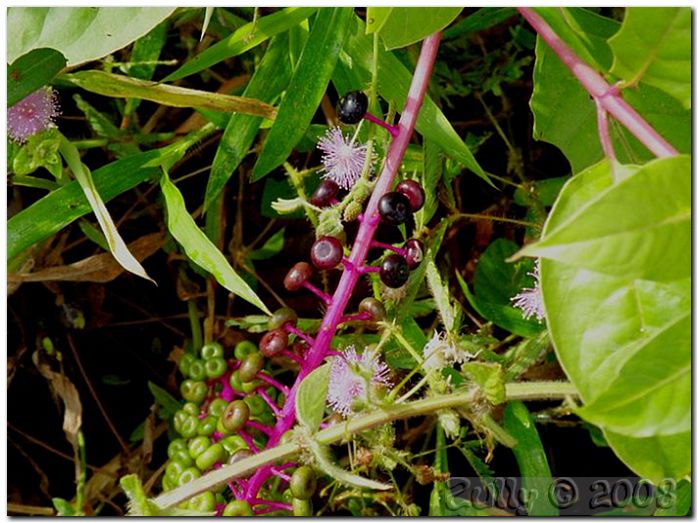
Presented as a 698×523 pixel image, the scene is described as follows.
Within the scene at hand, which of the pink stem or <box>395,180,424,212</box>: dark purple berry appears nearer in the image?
the pink stem

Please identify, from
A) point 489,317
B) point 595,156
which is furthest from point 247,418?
point 595,156

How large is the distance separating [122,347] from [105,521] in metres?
0.36

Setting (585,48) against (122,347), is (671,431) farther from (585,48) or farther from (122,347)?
(122,347)

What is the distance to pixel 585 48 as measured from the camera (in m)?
1.00

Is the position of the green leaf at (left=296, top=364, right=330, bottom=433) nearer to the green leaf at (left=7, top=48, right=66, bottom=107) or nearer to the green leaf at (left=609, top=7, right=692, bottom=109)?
the green leaf at (left=609, top=7, right=692, bottom=109)

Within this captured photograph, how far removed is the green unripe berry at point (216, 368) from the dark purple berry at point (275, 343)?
0.19 m

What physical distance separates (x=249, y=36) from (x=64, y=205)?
1.08ft

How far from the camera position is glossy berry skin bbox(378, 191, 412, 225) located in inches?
39.0

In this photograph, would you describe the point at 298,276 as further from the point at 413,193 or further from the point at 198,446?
the point at 198,446

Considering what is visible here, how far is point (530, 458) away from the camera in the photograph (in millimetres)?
1229

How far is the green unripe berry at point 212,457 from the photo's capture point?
1120 millimetres

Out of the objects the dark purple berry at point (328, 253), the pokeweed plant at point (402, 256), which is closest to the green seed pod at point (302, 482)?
the pokeweed plant at point (402, 256)

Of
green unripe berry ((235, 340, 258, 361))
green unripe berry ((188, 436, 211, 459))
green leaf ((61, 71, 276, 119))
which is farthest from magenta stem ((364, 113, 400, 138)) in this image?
green unripe berry ((188, 436, 211, 459))

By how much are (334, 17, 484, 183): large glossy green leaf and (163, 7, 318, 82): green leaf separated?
72 mm
